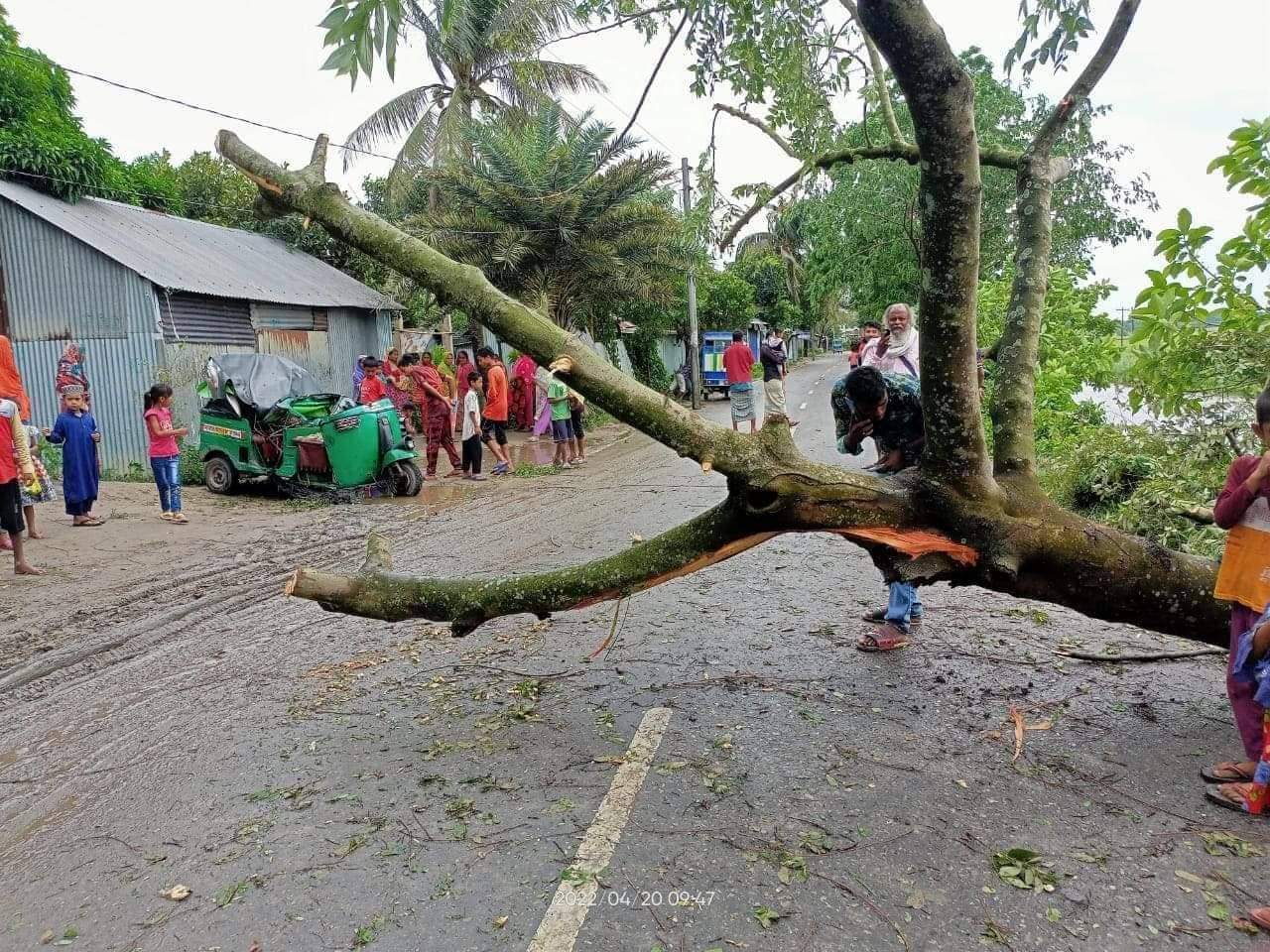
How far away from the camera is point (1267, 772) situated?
2.96 meters

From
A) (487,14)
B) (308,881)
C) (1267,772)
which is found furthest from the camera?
(487,14)

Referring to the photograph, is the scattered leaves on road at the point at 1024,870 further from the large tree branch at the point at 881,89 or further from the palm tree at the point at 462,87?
the palm tree at the point at 462,87

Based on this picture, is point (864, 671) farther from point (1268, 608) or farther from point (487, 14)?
point (487, 14)

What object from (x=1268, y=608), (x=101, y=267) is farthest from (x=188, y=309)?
(x=1268, y=608)

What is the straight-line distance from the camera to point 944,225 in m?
3.19

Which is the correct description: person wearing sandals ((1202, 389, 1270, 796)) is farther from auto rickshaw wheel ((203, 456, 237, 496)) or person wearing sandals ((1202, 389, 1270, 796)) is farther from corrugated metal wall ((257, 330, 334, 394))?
corrugated metal wall ((257, 330, 334, 394))

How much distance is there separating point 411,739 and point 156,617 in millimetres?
3152

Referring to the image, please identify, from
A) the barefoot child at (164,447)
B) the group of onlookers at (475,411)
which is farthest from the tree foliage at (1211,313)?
the barefoot child at (164,447)

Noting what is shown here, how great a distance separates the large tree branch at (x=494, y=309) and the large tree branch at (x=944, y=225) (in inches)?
31.5

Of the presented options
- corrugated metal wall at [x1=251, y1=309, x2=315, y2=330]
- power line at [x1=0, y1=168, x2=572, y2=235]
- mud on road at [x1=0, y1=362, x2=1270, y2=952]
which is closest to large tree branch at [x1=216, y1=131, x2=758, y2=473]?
mud on road at [x1=0, y1=362, x2=1270, y2=952]

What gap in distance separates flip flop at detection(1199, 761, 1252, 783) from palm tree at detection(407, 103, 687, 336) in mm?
15910

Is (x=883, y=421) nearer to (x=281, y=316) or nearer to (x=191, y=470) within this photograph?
(x=191, y=470)

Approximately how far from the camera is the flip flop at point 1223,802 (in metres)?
3.00

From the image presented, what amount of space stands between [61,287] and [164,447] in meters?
6.36
